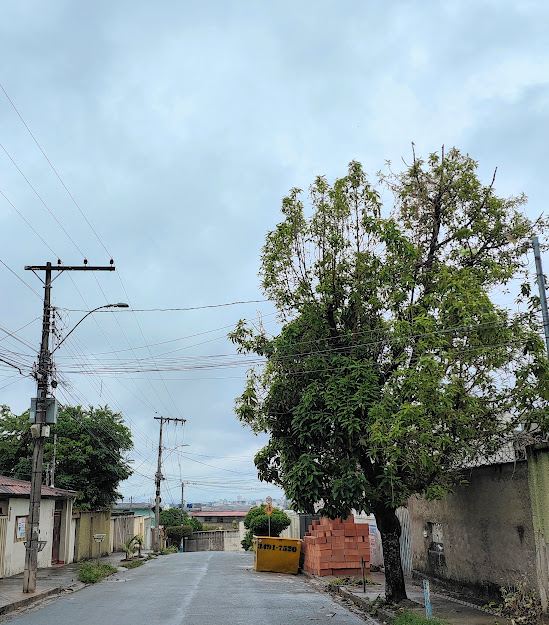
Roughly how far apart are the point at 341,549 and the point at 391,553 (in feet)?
30.8

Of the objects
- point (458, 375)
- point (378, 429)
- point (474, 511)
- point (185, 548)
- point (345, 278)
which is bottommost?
point (185, 548)

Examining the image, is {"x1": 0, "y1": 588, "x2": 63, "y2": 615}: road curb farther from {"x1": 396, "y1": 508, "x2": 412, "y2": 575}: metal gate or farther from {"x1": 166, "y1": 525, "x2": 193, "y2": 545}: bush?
{"x1": 166, "y1": 525, "x2": 193, "y2": 545}: bush

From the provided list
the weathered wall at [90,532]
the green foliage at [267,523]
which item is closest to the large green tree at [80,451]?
the weathered wall at [90,532]

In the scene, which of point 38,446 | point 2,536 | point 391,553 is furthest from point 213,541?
point 391,553

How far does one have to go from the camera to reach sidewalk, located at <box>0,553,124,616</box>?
15.6 meters

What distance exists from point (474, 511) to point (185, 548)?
61418 millimetres

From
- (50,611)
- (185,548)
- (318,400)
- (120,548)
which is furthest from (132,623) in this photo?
(185,548)

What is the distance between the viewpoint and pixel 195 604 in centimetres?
1533

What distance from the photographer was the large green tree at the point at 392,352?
1191cm

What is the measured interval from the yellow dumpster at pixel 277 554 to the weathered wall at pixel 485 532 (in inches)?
350

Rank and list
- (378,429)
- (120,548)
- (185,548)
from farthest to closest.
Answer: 1. (185,548)
2. (120,548)
3. (378,429)

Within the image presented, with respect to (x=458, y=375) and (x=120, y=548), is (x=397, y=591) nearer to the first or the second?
(x=458, y=375)

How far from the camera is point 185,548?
70.1m

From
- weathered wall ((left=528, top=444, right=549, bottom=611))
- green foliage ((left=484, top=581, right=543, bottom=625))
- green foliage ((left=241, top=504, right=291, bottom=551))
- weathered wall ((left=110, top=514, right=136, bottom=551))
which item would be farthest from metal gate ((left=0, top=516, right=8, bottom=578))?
green foliage ((left=241, top=504, right=291, bottom=551))
